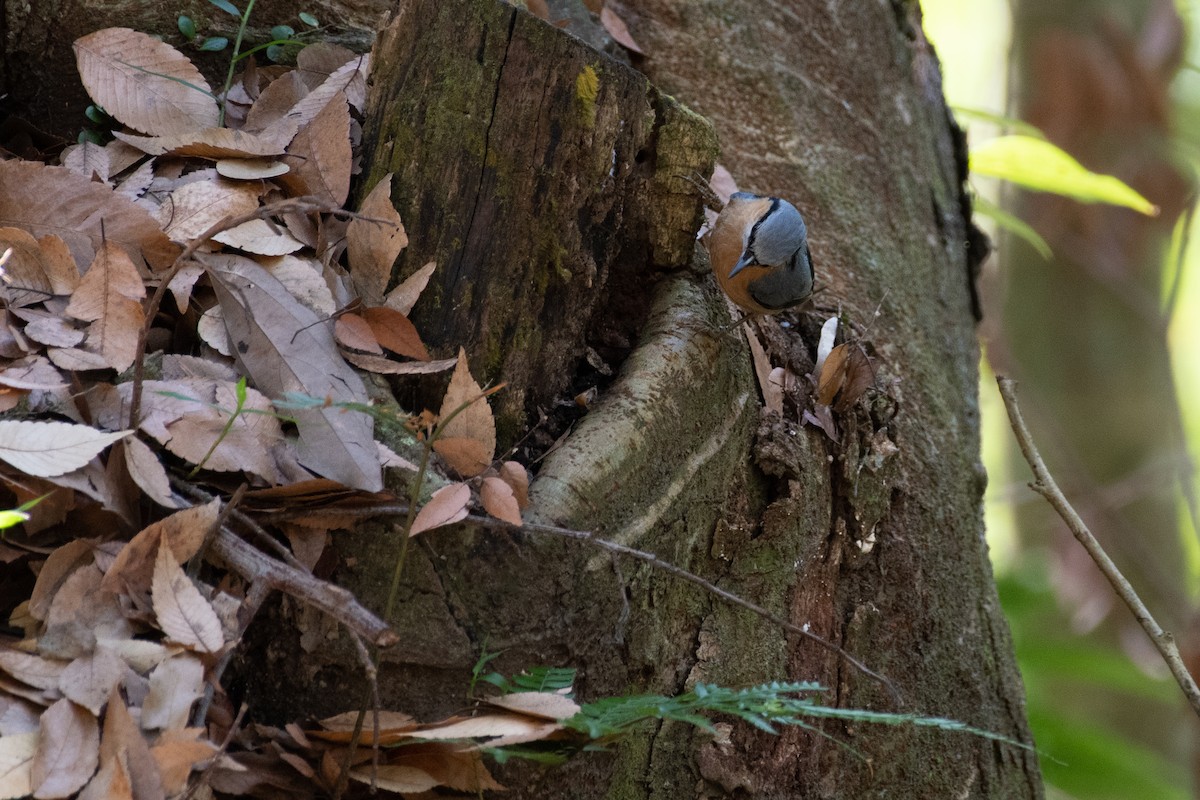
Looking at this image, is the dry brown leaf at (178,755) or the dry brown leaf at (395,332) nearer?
the dry brown leaf at (178,755)

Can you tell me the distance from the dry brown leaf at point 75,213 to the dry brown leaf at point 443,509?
0.57 meters

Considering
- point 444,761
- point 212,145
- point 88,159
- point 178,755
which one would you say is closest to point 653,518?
point 444,761

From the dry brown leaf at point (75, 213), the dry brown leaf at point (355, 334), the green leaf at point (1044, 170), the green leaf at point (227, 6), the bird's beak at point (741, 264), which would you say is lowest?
the dry brown leaf at point (355, 334)

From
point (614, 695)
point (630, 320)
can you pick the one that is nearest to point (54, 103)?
point (630, 320)

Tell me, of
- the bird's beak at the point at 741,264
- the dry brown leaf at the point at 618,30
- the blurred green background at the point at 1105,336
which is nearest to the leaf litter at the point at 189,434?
the bird's beak at the point at 741,264

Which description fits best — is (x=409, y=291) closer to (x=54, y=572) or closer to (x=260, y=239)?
(x=260, y=239)

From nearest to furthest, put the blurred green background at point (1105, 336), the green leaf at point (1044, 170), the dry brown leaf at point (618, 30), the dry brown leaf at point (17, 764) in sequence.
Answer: the dry brown leaf at point (17, 764)
the dry brown leaf at point (618, 30)
the green leaf at point (1044, 170)
the blurred green background at point (1105, 336)

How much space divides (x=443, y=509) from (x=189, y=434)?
33 cm

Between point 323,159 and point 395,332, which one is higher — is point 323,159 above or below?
above

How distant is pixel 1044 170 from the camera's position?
2.43m

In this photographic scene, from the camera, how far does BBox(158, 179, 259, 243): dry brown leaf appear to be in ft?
4.83

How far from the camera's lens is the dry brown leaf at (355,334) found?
1400 millimetres

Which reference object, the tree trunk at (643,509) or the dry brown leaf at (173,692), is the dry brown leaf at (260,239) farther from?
the dry brown leaf at (173,692)

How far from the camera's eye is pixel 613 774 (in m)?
1.32
